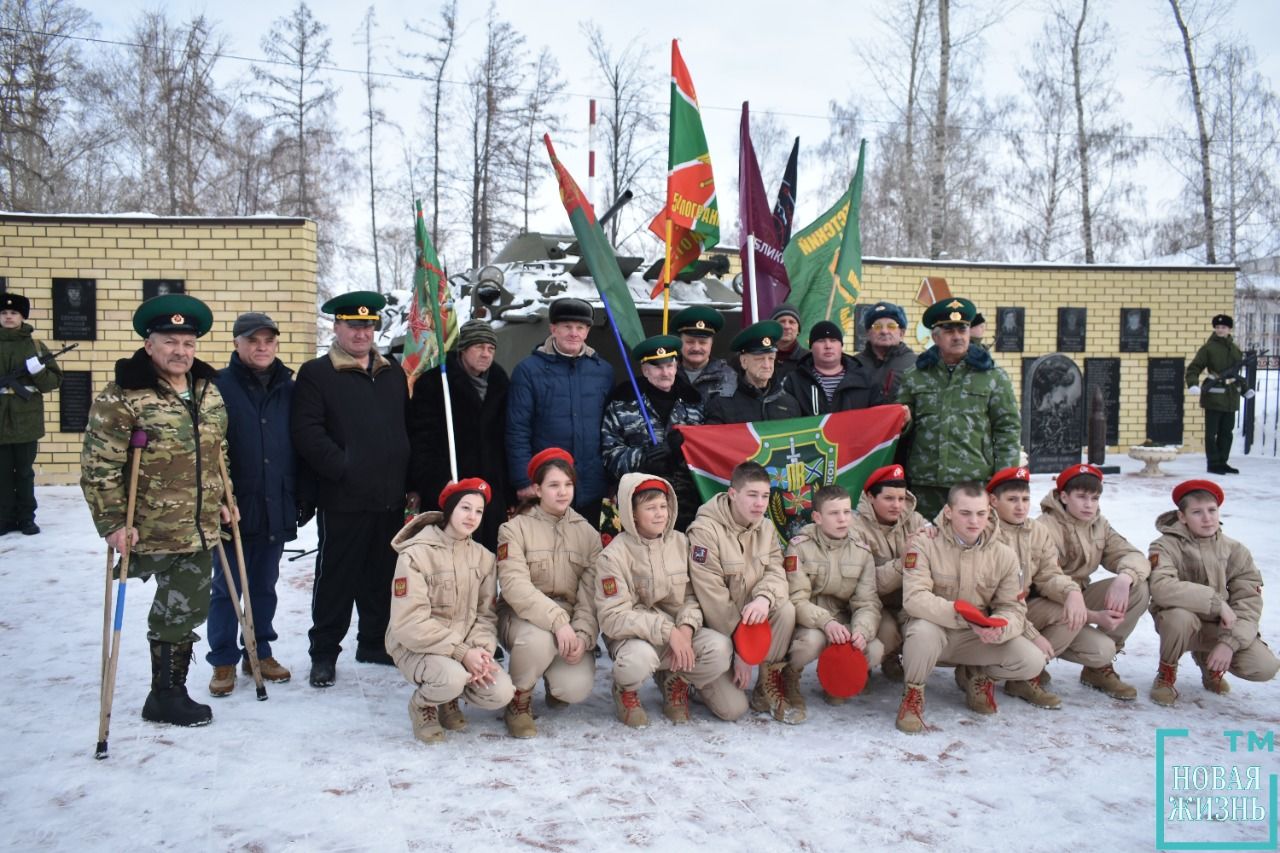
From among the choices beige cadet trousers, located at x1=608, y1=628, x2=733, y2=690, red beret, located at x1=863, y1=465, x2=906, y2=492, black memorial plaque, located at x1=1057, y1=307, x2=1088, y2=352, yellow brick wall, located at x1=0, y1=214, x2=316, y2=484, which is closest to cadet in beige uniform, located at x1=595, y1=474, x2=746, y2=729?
beige cadet trousers, located at x1=608, y1=628, x2=733, y2=690

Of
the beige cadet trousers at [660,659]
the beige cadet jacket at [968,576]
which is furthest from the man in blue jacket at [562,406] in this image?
the beige cadet jacket at [968,576]

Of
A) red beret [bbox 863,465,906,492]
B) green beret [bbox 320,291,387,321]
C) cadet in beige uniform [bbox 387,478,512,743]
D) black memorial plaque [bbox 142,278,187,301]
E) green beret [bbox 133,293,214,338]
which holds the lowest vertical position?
cadet in beige uniform [bbox 387,478,512,743]

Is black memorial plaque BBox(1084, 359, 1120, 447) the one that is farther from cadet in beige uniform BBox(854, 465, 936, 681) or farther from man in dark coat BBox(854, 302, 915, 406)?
cadet in beige uniform BBox(854, 465, 936, 681)

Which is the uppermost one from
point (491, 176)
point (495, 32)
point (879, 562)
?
point (495, 32)

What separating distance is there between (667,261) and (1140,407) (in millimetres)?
12556

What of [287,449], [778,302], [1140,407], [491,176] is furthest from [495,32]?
[287,449]

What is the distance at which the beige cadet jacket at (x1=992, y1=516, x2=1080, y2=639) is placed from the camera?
4.45 meters

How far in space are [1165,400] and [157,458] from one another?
50.7 ft

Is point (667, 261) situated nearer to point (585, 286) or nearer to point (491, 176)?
point (585, 286)

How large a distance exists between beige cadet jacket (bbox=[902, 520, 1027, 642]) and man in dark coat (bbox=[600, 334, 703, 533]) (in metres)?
1.21

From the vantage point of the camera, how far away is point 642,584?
4305mm

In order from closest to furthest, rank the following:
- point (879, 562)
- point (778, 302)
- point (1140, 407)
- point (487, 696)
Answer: point (487, 696) < point (879, 562) < point (778, 302) < point (1140, 407)

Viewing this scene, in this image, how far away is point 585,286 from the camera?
8.41 metres

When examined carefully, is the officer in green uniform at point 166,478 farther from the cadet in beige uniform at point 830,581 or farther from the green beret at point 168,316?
the cadet in beige uniform at point 830,581
